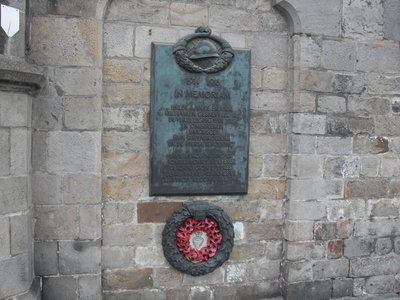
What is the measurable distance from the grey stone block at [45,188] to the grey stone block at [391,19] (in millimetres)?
3358

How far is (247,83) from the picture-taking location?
342 cm

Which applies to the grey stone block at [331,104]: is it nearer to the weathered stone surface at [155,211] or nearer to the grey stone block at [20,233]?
the weathered stone surface at [155,211]

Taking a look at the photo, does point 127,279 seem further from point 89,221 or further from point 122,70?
point 122,70

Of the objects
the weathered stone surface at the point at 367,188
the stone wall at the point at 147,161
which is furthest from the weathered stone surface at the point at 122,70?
the weathered stone surface at the point at 367,188

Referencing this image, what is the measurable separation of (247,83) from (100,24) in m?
1.35

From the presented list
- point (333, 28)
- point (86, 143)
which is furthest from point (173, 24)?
point (333, 28)

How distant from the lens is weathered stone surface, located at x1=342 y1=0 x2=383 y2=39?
3.56 meters

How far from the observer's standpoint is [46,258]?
10.0 ft

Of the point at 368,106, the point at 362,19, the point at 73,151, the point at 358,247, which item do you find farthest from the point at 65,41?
the point at 358,247

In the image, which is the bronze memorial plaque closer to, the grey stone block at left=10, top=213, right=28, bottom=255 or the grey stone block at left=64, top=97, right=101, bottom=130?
the grey stone block at left=64, top=97, right=101, bottom=130

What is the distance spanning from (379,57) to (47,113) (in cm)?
310

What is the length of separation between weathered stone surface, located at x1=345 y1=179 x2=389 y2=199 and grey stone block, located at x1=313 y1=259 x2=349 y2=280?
66cm

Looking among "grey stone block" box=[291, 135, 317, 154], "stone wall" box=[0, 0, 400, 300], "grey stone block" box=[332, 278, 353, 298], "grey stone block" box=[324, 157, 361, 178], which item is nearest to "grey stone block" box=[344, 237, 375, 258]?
"stone wall" box=[0, 0, 400, 300]

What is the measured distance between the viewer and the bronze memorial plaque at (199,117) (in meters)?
3.25
